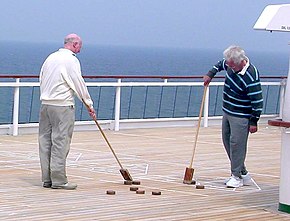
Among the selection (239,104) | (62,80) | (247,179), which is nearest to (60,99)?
(62,80)

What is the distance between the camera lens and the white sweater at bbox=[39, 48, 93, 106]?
1022cm

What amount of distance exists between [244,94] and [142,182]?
1.50 metres

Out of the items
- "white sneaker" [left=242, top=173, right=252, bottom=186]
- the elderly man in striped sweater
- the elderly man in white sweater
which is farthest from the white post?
the elderly man in white sweater

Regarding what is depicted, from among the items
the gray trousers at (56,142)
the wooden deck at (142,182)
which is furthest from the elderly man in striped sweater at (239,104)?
the gray trousers at (56,142)

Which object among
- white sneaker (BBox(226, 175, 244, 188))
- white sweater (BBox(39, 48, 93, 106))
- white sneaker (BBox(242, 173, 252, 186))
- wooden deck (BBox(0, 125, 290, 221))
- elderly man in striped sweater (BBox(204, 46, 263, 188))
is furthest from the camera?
white sneaker (BBox(242, 173, 252, 186))

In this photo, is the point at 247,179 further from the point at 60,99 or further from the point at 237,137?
the point at 60,99

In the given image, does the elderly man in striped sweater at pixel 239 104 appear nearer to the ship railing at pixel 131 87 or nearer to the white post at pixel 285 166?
the white post at pixel 285 166

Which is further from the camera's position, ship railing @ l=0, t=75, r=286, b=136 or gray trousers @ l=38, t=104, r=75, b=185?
ship railing @ l=0, t=75, r=286, b=136

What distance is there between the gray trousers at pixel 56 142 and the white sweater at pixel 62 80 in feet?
0.30

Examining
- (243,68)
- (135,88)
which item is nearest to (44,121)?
(243,68)

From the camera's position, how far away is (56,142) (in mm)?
10297

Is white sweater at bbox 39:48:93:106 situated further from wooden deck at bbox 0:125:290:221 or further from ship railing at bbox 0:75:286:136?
ship railing at bbox 0:75:286:136

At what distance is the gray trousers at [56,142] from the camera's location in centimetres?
1028

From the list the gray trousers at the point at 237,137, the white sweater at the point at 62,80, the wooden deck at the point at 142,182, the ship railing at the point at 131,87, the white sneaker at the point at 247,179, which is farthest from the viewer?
the ship railing at the point at 131,87
